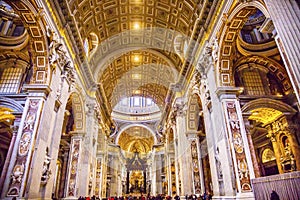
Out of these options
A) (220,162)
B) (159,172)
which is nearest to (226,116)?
(220,162)

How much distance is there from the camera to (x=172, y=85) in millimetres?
16031

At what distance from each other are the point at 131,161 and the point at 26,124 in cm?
3538

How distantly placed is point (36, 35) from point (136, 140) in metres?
34.3

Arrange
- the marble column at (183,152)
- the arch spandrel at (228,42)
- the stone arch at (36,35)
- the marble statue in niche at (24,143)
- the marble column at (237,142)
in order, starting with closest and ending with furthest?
the marble column at (237,142) < the marble statue in niche at (24,143) < the stone arch at (36,35) < the arch spandrel at (228,42) < the marble column at (183,152)

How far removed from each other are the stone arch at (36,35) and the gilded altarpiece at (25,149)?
1205 millimetres

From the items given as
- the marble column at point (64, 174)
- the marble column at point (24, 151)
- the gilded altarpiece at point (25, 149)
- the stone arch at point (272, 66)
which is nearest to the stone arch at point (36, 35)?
the marble column at point (24, 151)

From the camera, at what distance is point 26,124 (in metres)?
7.54

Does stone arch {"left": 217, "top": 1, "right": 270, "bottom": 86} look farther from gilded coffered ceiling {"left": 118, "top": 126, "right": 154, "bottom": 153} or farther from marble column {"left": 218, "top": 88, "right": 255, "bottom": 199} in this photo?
gilded coffered ceiling {"left": 118, "top": 126, "right": 154, "bottom": 153}

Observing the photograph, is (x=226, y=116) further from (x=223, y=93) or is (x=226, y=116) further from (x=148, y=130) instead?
(x=148, y=130)

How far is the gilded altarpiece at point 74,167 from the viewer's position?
1202cm

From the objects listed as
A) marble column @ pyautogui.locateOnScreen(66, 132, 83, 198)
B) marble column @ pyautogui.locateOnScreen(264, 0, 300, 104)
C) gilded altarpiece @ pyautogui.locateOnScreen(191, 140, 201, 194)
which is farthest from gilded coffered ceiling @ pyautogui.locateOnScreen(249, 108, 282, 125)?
marble column @ pyautogui.locateOnScreen(66, 132, 83, 198)

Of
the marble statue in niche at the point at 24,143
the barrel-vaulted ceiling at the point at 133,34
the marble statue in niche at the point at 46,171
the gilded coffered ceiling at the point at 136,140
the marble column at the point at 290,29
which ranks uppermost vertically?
the barrel-vaulted ceiling at the point at 133,34

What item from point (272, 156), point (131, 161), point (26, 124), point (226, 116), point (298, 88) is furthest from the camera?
point (131, 161)

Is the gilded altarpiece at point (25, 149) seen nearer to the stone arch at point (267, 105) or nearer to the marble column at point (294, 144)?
the stone arch at point (267, 105)
